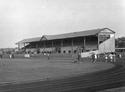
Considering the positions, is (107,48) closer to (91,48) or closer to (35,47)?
(91,48)

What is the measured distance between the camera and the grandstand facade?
73875 millimetres

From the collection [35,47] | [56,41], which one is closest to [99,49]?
[56,41]

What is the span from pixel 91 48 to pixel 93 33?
5.68 metres

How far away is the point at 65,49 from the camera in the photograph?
290 ft

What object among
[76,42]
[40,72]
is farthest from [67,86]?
[76,42]

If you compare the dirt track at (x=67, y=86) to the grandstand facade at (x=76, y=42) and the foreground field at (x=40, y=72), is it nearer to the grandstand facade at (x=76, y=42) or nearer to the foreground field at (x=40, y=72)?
the foreground field at (x=40, y=72)

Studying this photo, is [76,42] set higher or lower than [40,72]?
higher

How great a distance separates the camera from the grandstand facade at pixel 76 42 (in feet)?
242

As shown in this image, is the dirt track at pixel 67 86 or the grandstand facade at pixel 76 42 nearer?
the dirt track at pixel 67 86

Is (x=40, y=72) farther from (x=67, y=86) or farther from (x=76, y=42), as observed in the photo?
(x=76, y=42)

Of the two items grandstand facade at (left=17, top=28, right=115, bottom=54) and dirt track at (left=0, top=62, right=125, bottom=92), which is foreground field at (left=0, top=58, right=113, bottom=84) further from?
grandstand facade at (left=17, top=28, right=115, bottom=54)

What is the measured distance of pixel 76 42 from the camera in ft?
280

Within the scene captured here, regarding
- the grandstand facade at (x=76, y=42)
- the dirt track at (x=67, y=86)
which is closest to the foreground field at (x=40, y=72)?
the dirt track at (x=67, y=86)

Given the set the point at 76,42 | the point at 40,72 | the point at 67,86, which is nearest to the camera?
the point at 67,86
